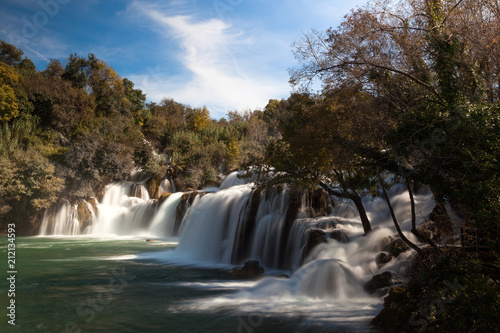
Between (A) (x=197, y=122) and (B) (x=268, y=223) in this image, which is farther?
(A) (x=197, y=122)

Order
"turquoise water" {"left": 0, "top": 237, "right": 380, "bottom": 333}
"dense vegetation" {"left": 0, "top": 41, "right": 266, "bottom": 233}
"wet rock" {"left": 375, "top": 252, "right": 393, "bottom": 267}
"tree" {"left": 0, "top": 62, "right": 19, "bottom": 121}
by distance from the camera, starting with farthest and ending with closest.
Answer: "tree" {"left": 0, "top": 62, "right": 19, "bottom": 121} < "dense vegetation" {"left": 0, "top": 41, "right": 266, "bottom": 233} < "wet rock" {"left": 375, "top": 252, "right": 393, "bottom": 267} < "turquoise water" {"left": 0, "top": 237, "right": 380, "bottom": 333}

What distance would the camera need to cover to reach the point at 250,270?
42.7 ft

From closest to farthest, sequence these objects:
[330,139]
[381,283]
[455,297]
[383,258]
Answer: [455,297], [381,283], [330,139], [383,258]

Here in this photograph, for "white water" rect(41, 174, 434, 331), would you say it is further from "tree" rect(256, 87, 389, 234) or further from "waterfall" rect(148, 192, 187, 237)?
"tree" rect(256, 87, 389, 234)

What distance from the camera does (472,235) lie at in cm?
719

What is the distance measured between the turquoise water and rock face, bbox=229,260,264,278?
0.50 metres

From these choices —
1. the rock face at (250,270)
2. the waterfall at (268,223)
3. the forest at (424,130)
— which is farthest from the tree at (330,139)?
the rock face at (250,270)

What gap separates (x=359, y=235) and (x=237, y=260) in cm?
592

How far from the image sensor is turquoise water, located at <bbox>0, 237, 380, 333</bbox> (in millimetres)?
7824

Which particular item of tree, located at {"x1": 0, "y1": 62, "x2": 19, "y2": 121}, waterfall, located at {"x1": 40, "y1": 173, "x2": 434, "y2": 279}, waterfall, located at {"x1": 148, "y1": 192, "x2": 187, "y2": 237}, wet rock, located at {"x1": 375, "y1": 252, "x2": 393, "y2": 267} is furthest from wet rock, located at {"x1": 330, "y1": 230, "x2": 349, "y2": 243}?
tree, located at {"x1": 0, "y1": 62, "x2": 19, "y2": 121}

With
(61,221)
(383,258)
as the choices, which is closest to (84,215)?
(61,221)

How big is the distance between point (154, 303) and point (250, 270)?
14.4 ft

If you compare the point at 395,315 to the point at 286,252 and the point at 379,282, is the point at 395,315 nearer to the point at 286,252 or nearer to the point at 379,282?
the point at 379,282

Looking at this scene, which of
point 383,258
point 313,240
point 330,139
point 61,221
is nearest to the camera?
point 330,139
